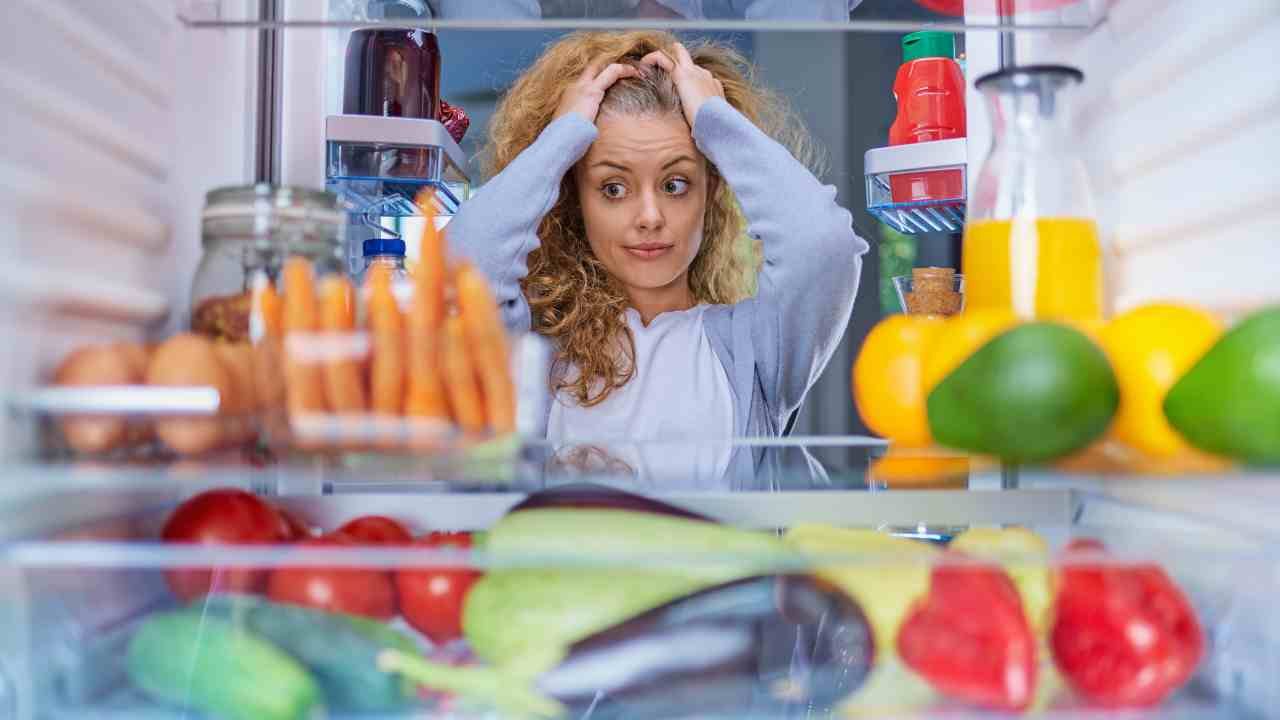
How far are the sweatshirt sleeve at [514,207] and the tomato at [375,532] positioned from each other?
1.90 feet

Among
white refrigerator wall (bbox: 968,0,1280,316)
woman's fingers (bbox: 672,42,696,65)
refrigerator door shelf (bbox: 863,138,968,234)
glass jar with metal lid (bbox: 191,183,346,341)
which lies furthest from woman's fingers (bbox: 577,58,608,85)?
glass jar with metal lid (bbox: 191,183,346,341)

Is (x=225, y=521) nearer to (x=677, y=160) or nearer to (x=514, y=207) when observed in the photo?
(x=514, y=207)

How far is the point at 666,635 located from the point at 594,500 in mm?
124

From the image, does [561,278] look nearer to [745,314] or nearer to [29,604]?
[745,314]

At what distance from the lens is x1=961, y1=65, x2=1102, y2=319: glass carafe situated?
2.44ft

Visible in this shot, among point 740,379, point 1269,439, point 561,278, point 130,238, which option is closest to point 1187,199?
point 1269,439

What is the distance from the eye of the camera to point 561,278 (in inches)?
68.4

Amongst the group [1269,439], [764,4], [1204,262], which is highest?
[764,4]

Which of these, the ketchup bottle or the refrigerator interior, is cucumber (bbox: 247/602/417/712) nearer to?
the refrigerator interior

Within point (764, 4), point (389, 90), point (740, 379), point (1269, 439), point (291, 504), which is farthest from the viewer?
point (740, 379)

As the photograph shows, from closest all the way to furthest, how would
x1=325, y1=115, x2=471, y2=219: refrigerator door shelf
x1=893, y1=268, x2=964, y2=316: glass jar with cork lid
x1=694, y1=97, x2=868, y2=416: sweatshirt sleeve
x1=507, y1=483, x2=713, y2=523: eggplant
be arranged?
1. x1=507, y1=483, x2=713, y2=523: eggplant
2. x1=893, y1=268, x2=964, y2=316: glass jar with cork lid
3. x1=325, y1=115, x2=471, y2=219: refrigerator door shelf
4. x1=694, y1=97, x2=868, y2=416: sweatshirt sleeve

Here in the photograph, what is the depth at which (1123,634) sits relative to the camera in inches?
22.8

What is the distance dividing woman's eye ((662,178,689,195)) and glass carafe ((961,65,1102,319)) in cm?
92

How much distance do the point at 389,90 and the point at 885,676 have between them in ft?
3.57
